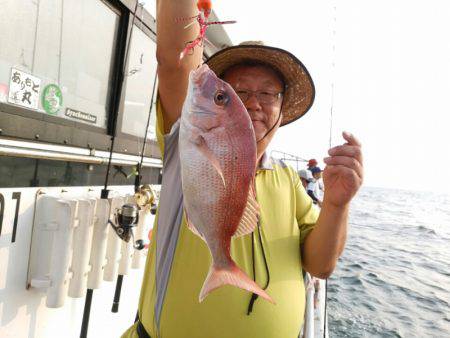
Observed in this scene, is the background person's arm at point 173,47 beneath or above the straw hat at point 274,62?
beneath

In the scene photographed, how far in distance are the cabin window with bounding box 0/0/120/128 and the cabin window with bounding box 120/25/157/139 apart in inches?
9.7

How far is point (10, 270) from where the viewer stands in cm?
201

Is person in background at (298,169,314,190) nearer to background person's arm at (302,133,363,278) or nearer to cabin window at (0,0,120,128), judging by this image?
cabin window at (0,0,120,128)

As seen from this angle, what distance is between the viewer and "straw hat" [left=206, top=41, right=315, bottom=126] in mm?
1803

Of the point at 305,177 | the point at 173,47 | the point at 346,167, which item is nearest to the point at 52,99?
the point at 173,47

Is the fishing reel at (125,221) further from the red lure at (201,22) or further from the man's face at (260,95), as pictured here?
the red lure at (201,22)

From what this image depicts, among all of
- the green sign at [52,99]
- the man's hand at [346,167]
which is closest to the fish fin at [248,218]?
the man's hand at [346,167]

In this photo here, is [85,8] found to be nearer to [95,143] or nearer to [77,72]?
[77,72]

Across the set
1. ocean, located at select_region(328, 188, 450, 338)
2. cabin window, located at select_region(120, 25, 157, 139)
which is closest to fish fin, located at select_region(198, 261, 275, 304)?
cabin window, located at select_region(120, 25, 157, 139)

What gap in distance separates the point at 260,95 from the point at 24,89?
4.68 feet

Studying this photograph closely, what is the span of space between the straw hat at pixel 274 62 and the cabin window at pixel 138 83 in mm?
1467

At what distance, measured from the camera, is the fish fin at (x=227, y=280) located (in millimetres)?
1130

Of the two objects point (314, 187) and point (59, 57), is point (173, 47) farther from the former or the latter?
point (314, 187)

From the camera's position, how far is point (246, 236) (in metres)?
1.70
